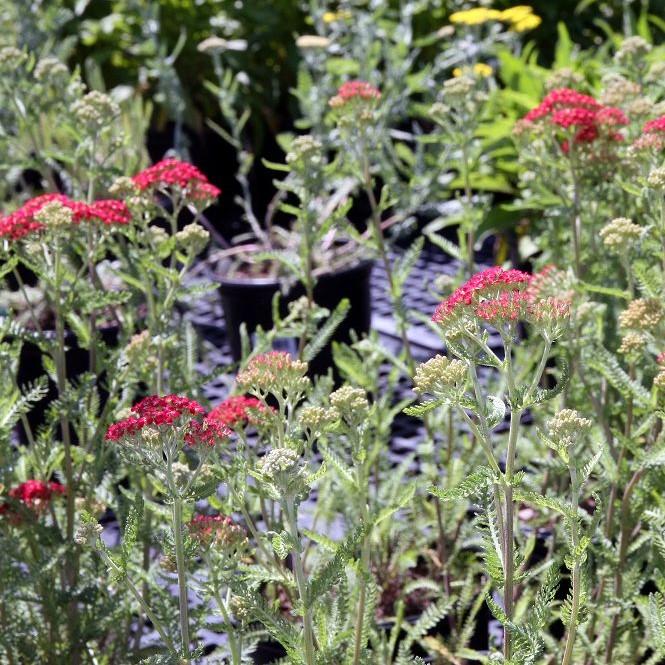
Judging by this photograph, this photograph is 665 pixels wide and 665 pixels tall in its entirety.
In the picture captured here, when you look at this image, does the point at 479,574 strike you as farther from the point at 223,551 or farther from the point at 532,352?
the point at 223,551

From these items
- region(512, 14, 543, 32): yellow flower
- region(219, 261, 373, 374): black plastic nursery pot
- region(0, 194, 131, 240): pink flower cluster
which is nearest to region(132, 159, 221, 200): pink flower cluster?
region(0, 194, 131, 240): pink flower cluster

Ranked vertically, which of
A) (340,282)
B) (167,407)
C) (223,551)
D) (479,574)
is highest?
(167,407)

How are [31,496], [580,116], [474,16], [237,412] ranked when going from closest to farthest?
[237,412] → [31,496] → [580,116] → [474,16]

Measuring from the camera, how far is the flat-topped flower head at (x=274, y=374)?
1.33 m

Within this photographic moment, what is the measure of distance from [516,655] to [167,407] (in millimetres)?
472

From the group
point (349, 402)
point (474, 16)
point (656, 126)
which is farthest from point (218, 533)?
point (474, 16)

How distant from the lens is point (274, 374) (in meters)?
1.34

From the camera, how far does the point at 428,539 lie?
6.75ft

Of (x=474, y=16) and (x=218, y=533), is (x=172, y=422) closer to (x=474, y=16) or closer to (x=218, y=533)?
(x=218, y=533)

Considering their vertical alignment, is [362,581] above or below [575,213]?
below

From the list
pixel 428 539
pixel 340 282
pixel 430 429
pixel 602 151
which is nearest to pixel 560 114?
pixel 602 151

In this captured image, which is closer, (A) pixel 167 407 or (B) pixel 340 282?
(A) pixel 167 407

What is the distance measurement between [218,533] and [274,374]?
0.69 ft

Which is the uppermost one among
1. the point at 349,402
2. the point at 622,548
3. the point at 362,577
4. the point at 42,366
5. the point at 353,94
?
the point at 353,94
